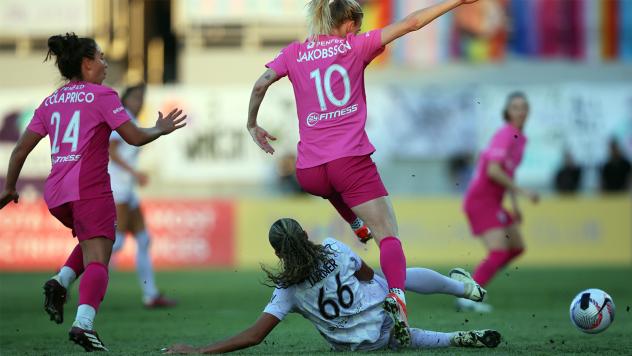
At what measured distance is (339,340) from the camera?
23.6ft

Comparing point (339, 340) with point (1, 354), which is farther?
point (1, 354)

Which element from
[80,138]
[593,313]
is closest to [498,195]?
[593,313]

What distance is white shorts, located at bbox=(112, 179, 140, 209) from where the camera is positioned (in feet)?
39.0

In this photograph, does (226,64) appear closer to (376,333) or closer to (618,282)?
(618,282)

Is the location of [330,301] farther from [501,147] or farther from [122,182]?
[122,182]

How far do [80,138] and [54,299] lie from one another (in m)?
1.12

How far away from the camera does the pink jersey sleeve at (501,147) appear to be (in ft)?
37.8

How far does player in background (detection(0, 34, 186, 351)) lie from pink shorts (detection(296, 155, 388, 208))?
98 cm

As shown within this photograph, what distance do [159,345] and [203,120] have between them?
17488 mm

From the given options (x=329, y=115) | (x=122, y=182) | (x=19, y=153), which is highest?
(x=329, y=115)

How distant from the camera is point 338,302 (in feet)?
23.0

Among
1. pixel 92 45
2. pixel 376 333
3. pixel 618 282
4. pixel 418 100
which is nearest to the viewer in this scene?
pixel 376 333

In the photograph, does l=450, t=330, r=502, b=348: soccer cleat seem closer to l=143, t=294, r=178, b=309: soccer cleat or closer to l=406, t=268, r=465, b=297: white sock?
l=406, t=268, r=465, b=297: white sock

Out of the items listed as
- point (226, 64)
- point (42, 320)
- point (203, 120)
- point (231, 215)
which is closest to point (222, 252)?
point (231, 215)
